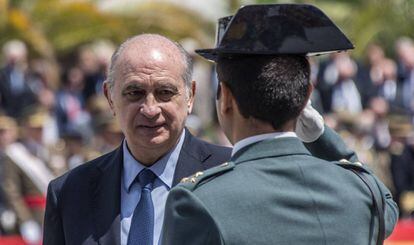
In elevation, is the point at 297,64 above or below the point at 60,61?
above

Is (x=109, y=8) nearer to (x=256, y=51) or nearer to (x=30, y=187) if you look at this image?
(x=30, y=187)

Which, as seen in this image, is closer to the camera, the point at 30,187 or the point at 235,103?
the point at 235,103

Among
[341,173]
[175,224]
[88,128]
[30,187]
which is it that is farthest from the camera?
[88,128]

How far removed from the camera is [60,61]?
76.9 feet

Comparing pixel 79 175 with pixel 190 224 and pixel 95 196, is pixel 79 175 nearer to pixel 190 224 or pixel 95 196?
pixel 95 196

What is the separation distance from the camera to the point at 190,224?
3.37 metres

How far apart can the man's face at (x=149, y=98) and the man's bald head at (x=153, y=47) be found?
0.01m

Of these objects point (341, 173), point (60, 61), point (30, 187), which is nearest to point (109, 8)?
point (60, 61)

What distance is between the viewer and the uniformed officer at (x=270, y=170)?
3424mm

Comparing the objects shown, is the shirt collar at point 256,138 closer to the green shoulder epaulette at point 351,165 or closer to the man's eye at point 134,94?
the green shoulder epaulette at point 351,165

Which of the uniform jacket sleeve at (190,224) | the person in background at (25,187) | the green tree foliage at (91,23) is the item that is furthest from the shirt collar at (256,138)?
the green tree foliage at (91,23)

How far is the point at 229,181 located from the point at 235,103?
0.23m

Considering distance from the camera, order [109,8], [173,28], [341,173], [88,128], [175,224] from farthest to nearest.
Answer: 1. [109,8]
2. [173,28]
3. [88,128]
4. [341,173]
5. [175,224]

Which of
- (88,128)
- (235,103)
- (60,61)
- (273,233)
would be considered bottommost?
(60,61)
